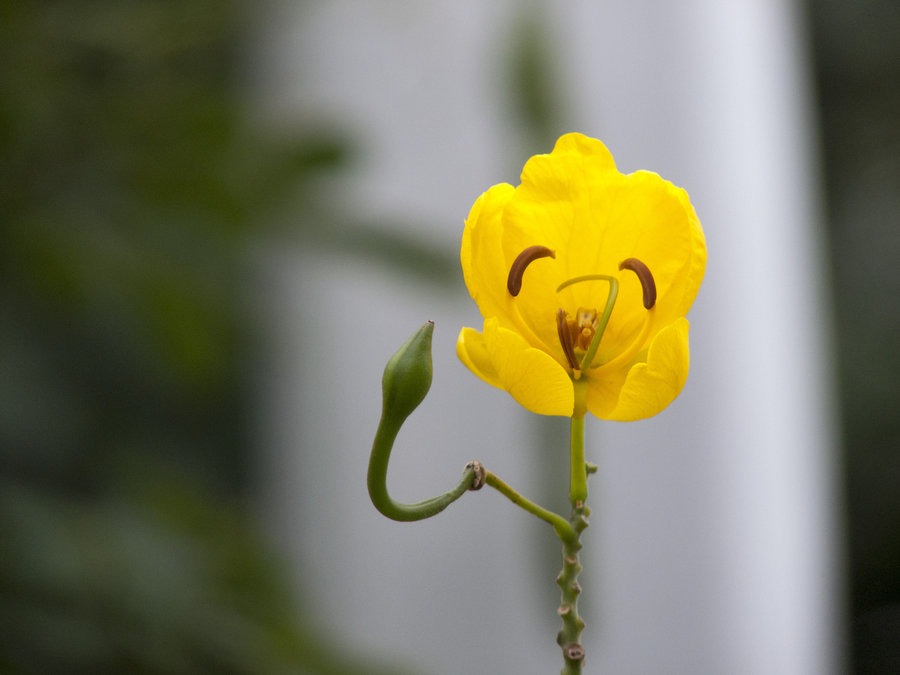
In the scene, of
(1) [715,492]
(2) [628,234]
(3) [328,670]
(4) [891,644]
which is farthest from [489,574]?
(2) [628,234]

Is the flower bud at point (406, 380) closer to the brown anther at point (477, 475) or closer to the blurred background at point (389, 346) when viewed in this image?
the brown anther at point (477, 475)

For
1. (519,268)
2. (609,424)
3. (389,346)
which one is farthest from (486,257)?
(389,346)

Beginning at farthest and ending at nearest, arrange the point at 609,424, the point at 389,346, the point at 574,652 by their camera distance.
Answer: the point at 389,346, the point at 609,424, the point at 574,652

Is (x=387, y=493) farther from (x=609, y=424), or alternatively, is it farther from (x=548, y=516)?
(x=609, y=424)

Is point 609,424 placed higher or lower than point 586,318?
higher

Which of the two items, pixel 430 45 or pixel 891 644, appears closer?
pixel 891 644

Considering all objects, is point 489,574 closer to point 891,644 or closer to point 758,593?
point 758,593
